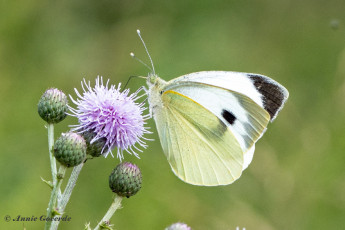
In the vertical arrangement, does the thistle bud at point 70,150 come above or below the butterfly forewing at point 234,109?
below

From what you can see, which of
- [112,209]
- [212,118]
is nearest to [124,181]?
[112,209]

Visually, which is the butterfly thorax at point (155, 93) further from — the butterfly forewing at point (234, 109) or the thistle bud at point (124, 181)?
the thistle bud at point (124, 181)

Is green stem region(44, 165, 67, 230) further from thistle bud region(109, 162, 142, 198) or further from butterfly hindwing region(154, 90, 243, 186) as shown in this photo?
butterfly hindwing region(154, 90, 243, 186)

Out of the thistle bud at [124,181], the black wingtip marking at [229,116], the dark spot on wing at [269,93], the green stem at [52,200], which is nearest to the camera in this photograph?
the green stem at [52,200]

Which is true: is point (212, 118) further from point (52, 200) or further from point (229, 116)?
point (52, 200)

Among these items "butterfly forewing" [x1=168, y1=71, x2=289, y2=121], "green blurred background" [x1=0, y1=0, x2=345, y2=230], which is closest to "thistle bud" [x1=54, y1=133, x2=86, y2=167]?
"butterfly forewing" [x1=168, y1=71, x2=289, y2=121]

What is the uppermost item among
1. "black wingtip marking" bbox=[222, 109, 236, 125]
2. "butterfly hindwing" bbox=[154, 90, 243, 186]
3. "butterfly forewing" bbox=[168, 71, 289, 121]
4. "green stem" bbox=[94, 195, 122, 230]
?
"butterfly forewing" bbox=[168, 71, 289, 121]

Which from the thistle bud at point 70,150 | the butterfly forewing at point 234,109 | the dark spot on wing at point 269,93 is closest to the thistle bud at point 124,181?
the thistle bud at point 70,150
